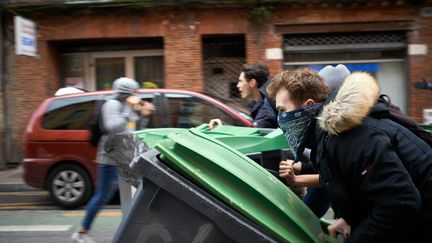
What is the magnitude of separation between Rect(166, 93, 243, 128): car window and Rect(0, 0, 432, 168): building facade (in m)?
3.87

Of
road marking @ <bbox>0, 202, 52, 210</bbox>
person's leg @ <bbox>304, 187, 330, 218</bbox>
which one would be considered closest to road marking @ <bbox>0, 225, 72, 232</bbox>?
road marking @ <bbox>0, 202, 52, 210</bbox>

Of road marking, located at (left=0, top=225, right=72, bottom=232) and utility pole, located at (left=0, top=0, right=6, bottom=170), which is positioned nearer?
road marking, located at (left=0, top=225, right=72, bottom=232)

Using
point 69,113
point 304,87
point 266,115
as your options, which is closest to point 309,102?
point 304,87

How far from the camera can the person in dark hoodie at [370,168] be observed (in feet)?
5.85

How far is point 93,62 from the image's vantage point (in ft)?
41.6

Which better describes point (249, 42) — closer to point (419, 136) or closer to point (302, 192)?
point (302, 192)

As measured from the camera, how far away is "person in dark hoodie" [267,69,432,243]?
1784 mm

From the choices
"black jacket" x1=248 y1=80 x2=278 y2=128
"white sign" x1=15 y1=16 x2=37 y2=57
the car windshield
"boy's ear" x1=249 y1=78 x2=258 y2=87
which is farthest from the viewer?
"white sign" x1=15 y1=16 x2=37 y2=57

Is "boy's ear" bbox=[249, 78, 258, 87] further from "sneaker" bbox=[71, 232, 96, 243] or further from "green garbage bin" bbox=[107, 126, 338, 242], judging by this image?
"green garbage bin" bbox=[107, 126, 338, 242]

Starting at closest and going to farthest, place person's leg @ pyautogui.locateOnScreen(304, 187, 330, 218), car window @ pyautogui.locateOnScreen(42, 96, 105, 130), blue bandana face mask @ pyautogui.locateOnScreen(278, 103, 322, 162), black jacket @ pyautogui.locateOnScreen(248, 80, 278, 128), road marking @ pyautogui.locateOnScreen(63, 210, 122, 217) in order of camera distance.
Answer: blue bandana face mask @ pyautogui.locateOnScreen(278, 103, 322, 162) < person's leg @ pyautogui.locateOnScreen(304, 187, 330, 218) < black jacket @ pyautogui.locateOnScreen(248, 80, 278, 128) < road marking @ pyautogui.locateOnScreen(63, 210, 122, 217) < car window @ pyautogui.locateOnScreen(42, 96, 105, 130)

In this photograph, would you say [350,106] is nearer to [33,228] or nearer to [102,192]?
[102,192]

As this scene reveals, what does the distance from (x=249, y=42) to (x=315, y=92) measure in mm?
9338

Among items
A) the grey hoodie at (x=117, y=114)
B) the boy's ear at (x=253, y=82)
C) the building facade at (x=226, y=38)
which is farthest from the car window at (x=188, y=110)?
the building facade at (x=226, y=38)

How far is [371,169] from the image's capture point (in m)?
1.80
